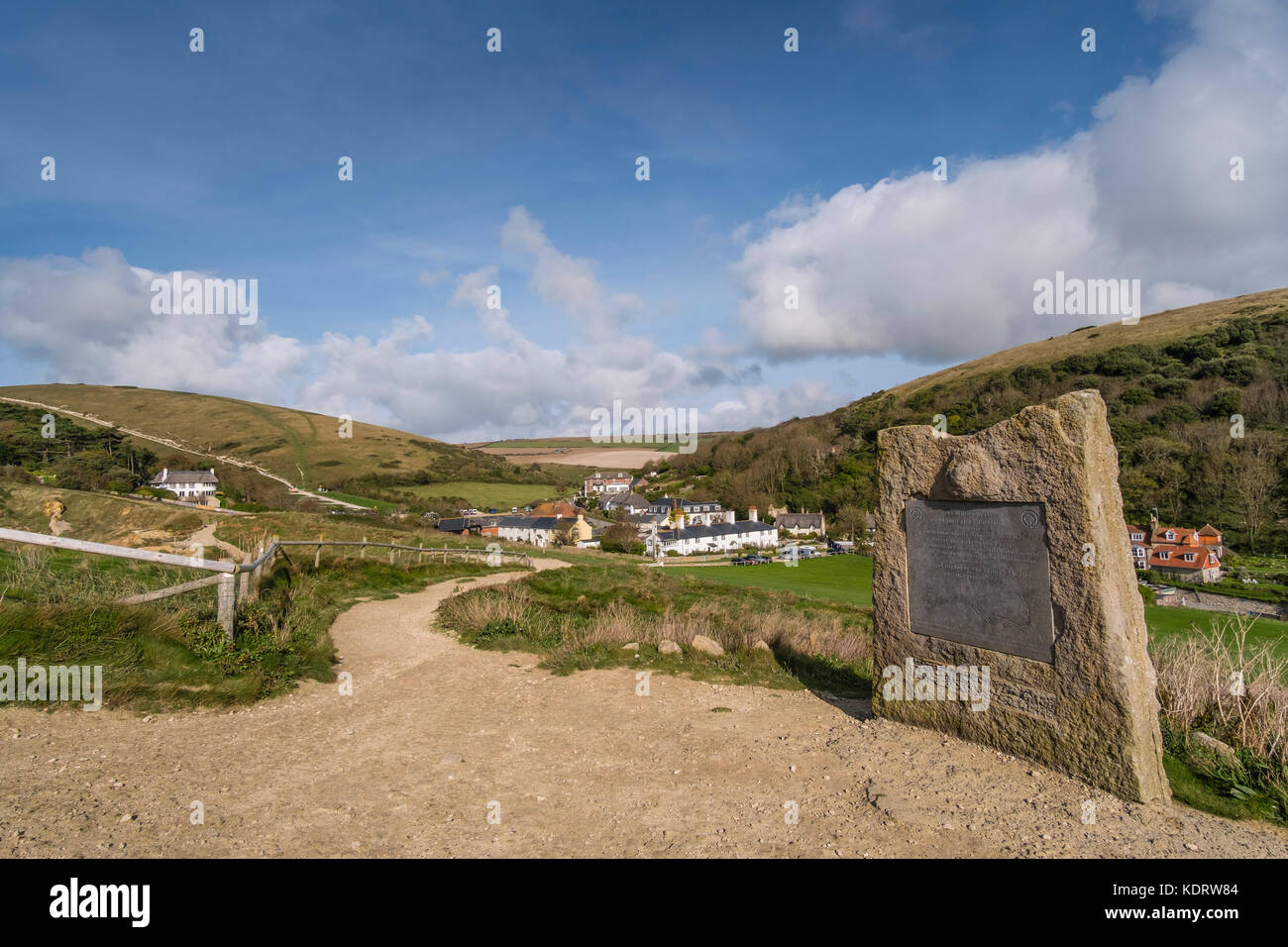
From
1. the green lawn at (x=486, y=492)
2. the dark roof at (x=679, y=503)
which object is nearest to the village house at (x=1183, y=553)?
the dark roof at (x=679, y=503)

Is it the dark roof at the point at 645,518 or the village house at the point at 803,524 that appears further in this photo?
the village house at the point at 803,524

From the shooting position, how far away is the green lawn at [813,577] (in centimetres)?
2853

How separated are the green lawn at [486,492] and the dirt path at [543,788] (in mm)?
57059

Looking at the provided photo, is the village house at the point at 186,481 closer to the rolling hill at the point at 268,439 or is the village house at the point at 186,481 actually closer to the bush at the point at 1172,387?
the rolling hill at the point at 268,439

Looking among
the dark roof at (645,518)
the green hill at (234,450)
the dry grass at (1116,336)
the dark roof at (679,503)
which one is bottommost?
the dark roof at (645,518)

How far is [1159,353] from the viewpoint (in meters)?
A: 77.8

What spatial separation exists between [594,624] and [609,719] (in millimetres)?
4002

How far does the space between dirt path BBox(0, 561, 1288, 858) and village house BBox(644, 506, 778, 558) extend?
160 ft

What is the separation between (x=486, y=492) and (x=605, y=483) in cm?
3404

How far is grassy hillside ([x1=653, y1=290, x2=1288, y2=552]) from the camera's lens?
164ft

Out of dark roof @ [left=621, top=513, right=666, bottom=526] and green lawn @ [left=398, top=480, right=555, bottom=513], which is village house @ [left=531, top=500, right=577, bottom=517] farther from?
dark roof @ [left=621, top=513, right=666, bottom=526]
